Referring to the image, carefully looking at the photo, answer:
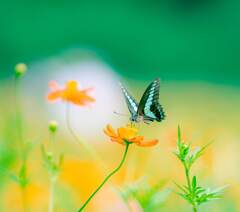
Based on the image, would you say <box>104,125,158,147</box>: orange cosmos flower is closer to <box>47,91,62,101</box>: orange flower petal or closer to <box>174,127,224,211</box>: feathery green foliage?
<box>174,127,224,211</box>: feathery green foliage

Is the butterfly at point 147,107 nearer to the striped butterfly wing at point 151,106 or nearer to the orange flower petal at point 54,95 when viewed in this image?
the striped butterfly wing at point 151,106

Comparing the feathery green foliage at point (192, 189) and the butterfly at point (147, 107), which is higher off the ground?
the butterfly at point (147, 107)

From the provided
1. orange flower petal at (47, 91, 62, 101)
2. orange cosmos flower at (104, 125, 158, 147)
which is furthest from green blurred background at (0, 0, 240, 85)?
orange cosmos flower at (104, 125, 158, 147)

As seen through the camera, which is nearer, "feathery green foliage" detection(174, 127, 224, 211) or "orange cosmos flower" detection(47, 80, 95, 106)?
"feathery green foliage" detection(174, 127, 224, 211)

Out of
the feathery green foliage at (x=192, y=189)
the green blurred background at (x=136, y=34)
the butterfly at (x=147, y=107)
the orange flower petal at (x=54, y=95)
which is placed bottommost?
the feathery green foliage at (x=192, y=189)

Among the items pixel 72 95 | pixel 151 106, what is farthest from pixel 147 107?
pixel 72 95

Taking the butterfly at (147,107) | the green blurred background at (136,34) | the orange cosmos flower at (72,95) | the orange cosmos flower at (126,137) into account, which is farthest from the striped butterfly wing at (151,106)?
the green blurred background at (136,34)

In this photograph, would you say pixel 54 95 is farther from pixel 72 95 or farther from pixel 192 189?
pixel 192 189
